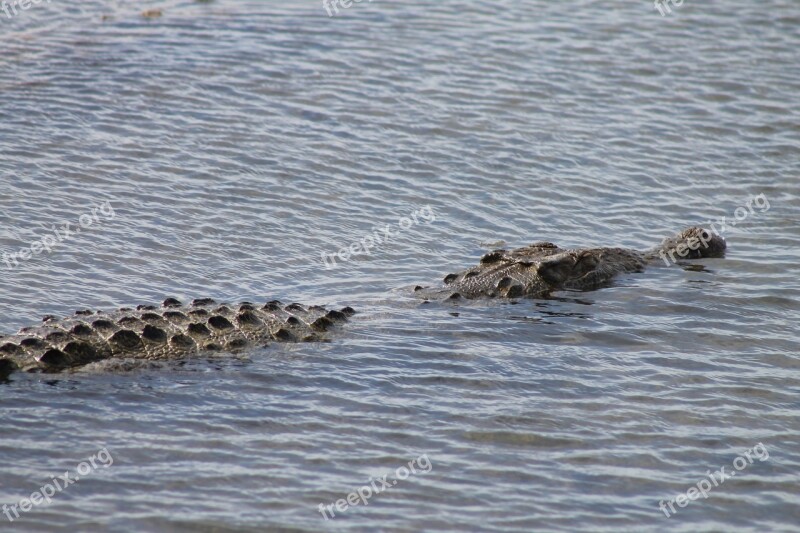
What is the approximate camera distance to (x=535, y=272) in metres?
9.88
